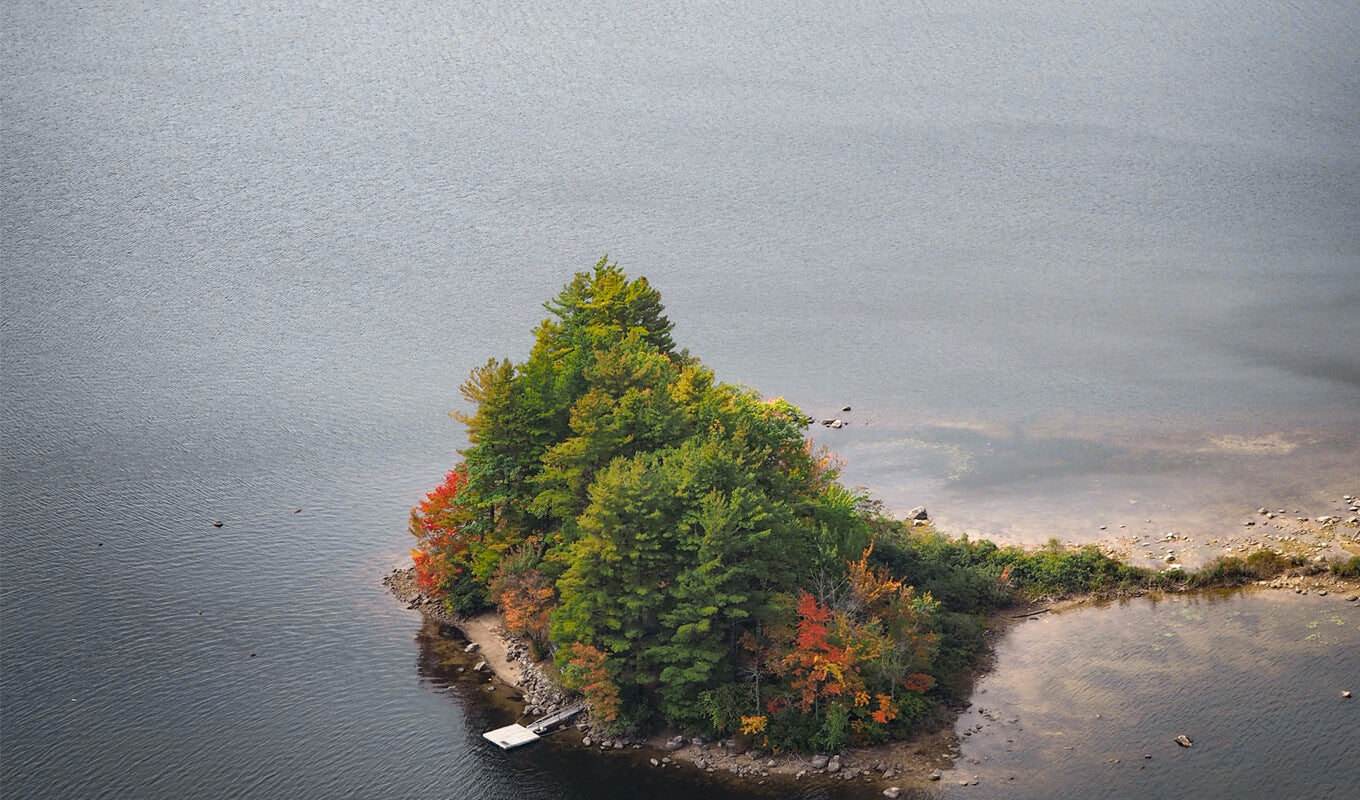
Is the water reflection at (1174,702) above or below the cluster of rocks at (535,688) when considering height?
below

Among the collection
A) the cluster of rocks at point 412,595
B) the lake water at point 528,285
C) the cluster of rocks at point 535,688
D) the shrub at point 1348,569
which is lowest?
the shrub at point 1348,569

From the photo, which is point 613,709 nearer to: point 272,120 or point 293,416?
point 293,416

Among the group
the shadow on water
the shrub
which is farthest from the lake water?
the shrub

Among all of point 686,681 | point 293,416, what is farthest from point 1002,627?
point 293,416

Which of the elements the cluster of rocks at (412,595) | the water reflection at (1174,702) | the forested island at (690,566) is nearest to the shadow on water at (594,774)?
the forested island at (690,566)

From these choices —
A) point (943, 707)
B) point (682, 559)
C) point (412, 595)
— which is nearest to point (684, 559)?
point (682, 559)

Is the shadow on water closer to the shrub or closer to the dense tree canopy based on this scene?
the dense tree canopy

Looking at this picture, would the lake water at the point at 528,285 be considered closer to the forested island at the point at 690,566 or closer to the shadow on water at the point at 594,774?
the shadow on water at the point at 594,774
